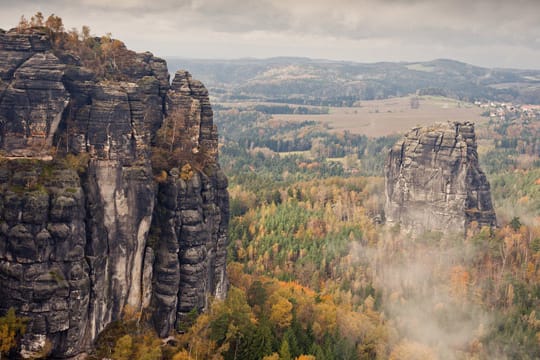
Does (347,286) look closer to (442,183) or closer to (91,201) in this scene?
(442,183)

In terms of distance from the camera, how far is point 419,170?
5591 inches

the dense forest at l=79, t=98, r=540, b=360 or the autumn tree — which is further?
the dense forest at l=79, t=98, r=540, b=360

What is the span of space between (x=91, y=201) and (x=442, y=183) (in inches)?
3761

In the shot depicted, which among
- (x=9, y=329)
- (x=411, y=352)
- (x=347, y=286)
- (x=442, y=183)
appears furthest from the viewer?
(x=442, y=183)

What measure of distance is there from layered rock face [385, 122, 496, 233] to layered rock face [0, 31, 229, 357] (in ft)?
249

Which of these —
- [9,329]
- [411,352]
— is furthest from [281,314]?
[9,329]

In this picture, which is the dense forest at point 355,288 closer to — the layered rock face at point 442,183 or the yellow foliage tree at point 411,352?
the yellow foliage tree at point 411,352

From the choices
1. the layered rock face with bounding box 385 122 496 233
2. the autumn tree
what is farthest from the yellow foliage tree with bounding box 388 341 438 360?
the layered rock face with bounding box 385 122 496 233

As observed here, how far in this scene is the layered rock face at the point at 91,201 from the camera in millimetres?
57312

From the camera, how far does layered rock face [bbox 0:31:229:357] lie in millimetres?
57312

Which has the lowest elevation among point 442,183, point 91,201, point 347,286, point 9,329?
point 347,286

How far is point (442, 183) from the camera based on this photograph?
139125 millimetres

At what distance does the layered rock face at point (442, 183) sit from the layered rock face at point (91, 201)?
76.0m

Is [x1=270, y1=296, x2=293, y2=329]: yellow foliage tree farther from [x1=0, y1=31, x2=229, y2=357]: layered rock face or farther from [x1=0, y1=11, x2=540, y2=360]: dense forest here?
[x1=0, y1=31, x2=229, y2=357]: layered rock face
